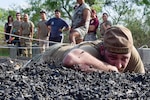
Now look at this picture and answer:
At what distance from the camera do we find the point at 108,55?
3656mm

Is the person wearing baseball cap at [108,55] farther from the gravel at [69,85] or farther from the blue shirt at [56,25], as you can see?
the blue shirt at [56,25]

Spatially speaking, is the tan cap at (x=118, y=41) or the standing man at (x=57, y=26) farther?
the standing man at (x=57, y=26)

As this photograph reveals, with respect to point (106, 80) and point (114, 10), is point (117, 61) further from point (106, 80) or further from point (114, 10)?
point (114, 10)

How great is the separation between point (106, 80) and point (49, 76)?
399mm

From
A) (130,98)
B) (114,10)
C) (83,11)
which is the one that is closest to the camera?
(130,98)

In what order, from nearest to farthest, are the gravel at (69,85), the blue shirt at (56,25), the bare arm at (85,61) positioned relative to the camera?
the gravel at (69,85) < the bare arm at (85,61) < the blue shirt at (56,25)

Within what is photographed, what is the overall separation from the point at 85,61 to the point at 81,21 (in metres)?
4.08

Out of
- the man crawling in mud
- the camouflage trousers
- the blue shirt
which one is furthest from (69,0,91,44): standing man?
the camouflage trousers

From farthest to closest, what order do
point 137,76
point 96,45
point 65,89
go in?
1. point 96,45
2. point 137,76
3. point 65,89

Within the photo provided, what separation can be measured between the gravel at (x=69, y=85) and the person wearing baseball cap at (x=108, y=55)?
102mm

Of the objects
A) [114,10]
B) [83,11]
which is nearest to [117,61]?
[83,11]

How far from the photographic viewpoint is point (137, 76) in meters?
3.41

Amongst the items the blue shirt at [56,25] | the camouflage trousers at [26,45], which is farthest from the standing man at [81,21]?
the camouflage trousers at [26,45]

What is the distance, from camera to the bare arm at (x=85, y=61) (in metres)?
3.59
